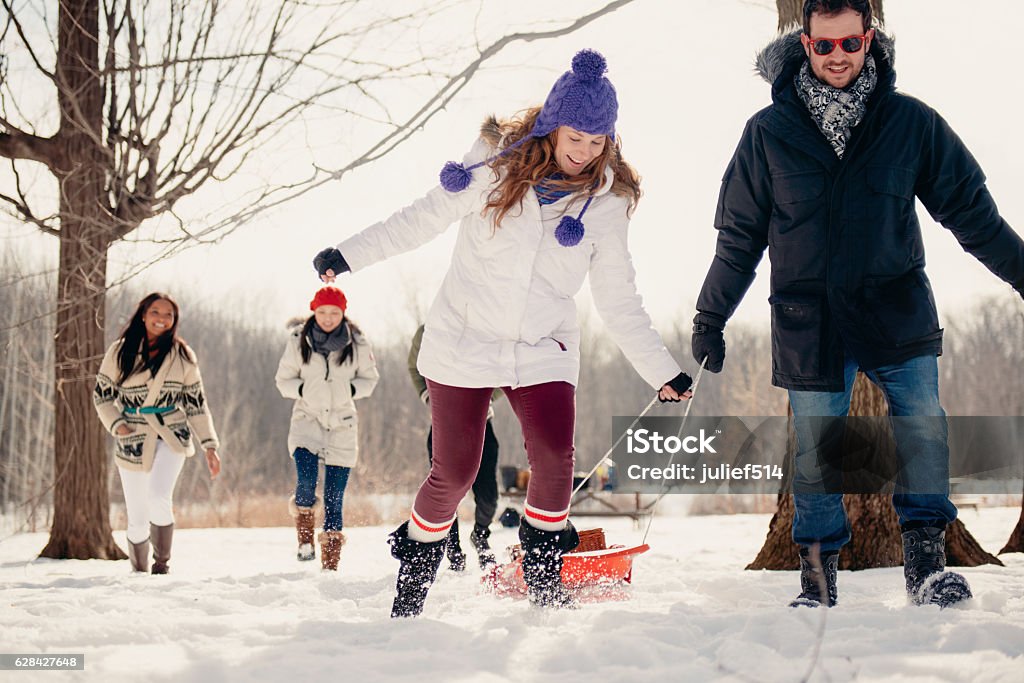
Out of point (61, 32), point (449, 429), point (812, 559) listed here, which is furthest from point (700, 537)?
point (61, 32)

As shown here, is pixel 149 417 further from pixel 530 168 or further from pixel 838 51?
pixel 838 51

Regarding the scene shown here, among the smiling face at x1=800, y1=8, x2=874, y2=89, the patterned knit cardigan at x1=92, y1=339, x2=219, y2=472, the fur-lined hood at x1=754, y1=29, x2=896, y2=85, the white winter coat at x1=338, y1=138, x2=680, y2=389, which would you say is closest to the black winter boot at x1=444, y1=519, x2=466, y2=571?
the patterned knit cardigan at x1=92, y1=339, x2=219, y2=472

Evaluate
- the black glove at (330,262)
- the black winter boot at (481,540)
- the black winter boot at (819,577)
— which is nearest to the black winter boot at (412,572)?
the black glove at (330,262)

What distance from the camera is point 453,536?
482 centimetres

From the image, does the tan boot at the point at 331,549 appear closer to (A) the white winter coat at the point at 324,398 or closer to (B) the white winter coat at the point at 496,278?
(A) the white winter coat at the point at 324,398

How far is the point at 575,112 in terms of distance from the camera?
9.18 ft

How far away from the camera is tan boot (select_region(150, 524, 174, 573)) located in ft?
17.4

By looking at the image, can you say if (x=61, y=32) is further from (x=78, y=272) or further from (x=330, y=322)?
(x=330, y=322)

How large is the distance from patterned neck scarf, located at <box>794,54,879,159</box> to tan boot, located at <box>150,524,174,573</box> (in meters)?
4.21

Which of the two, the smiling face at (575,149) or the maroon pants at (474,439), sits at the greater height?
the smiling face at (575,149)

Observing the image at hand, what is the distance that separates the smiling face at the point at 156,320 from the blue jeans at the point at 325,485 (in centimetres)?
110

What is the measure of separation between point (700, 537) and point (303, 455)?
3.49 meters

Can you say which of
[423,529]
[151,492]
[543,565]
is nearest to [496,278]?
[423,529]

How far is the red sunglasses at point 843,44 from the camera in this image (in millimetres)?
2896
